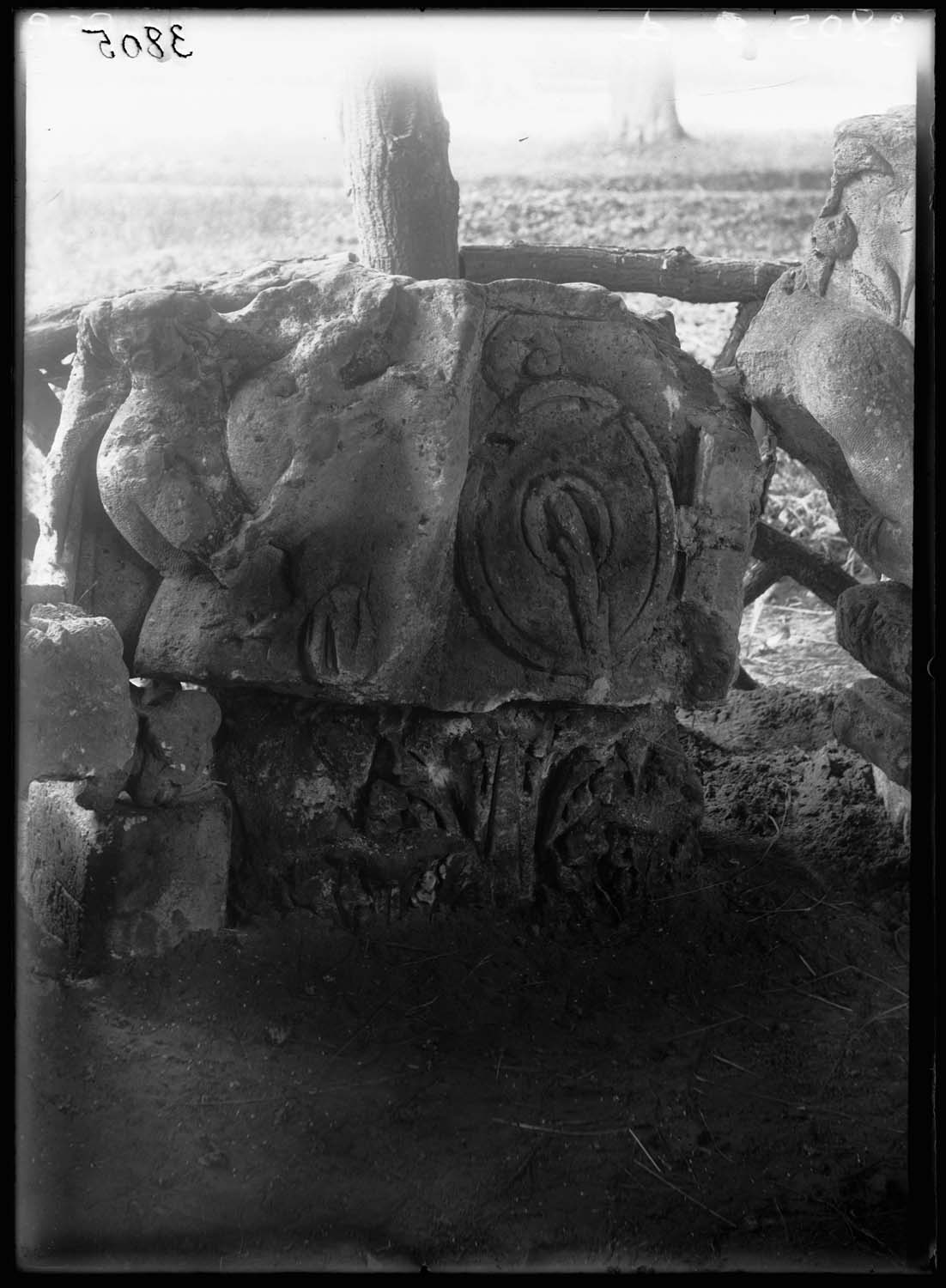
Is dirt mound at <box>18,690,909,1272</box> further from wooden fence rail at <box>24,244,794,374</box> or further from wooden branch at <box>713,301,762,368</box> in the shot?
wooden fence rail at <box>24,244,794,374</box>

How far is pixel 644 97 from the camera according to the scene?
2812 mm

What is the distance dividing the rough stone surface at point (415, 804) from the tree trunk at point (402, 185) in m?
1.47

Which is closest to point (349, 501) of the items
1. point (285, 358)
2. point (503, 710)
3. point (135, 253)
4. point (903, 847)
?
point (285, 358)

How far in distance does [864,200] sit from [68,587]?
1.77 meters

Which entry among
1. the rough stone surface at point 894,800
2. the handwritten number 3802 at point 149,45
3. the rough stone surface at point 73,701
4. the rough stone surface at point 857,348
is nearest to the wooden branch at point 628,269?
the rough stone surface at point 857,348

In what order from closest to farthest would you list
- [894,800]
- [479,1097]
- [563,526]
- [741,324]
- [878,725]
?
[479,1097] < [563,526] < [878,725] < [894,800] < [741,324]

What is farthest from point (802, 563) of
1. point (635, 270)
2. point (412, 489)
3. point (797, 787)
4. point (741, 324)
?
point (412, 489)

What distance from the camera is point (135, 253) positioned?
3082mm

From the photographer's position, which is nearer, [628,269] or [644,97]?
[644,97]

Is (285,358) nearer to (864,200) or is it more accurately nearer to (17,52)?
(17,52)

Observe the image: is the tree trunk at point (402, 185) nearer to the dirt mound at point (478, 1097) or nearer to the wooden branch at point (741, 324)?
the wooden branch at point (741, 324)

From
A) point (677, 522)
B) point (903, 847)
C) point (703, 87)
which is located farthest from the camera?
point (903, 847)

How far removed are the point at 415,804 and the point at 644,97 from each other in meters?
1.43

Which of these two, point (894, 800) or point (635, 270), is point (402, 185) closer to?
point (635, 270)
